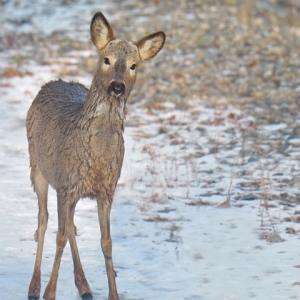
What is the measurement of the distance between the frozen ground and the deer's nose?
160cm

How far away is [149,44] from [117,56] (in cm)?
41

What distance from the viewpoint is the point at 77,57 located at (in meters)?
15.1

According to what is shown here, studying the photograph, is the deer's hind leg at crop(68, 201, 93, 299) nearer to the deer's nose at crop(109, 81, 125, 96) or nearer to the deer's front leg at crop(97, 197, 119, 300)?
the deer's front leg at crop(97, 197, 119, 300)

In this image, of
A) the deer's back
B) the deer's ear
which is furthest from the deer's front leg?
the deer's ear

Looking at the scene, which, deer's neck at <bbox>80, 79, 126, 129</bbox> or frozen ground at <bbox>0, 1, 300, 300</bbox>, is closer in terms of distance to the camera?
deer's neck at <bbox>80, 79, 126, 129</bbox>

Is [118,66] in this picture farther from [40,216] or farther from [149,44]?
[40,216]

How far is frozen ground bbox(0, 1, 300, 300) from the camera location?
642 centimetres

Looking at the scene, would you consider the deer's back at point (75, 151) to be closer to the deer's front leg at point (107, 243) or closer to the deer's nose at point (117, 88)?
the deer's front leg at point (107, 243)

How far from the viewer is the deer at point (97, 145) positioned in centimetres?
577

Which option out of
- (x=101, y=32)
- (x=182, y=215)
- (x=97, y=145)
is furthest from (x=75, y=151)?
(x=182, y=215)

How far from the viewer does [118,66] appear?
224 inches

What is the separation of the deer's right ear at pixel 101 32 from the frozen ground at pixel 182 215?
1.91m

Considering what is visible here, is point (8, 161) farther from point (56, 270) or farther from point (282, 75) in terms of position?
point (282, 75)

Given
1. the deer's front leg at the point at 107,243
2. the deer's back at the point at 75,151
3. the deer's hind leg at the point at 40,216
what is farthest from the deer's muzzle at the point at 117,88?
the deer's hind leg at the point at 40,216
